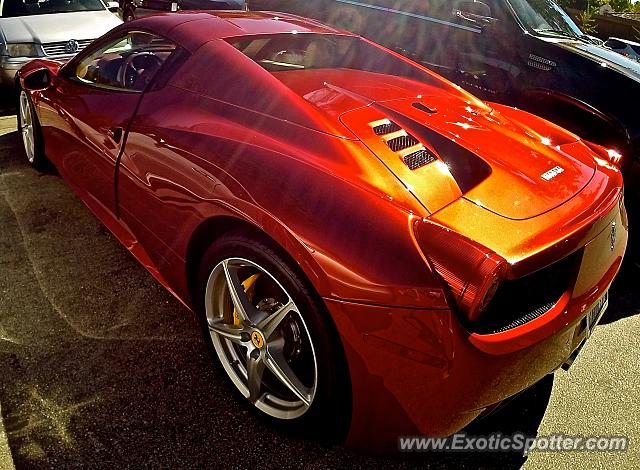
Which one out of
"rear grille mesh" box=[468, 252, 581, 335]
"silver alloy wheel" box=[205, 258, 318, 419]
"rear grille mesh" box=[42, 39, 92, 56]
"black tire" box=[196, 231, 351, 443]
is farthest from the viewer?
"rear grille mesh" box=[42, 39, 92, 56]

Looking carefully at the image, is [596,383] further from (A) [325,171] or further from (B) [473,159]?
(A) [325,171]

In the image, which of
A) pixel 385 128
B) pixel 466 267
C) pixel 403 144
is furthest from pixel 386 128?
pixel 466 267

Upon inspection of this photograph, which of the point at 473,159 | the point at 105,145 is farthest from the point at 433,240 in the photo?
the point at 105,145

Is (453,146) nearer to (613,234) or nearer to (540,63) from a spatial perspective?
(613,234)

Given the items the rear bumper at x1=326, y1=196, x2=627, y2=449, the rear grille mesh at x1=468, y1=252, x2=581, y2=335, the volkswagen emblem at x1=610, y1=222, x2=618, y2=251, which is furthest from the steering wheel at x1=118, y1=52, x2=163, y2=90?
the volkswagen emblem at x1=610, y1=222, x2=618, y2=251

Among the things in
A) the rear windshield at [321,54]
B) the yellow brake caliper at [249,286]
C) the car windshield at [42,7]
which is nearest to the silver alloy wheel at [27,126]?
the rear windshield at [321,54]

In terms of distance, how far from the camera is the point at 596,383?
2.45 meters

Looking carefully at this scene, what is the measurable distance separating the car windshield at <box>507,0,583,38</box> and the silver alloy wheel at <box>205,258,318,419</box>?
360 centimetres

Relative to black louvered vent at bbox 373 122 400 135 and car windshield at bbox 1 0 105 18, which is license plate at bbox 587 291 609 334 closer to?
black louvered vent at bbox 373 122 400 135

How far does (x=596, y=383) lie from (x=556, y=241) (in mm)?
1201

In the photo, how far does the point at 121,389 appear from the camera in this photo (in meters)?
2.19

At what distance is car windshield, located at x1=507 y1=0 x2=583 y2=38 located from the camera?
4.42 metres

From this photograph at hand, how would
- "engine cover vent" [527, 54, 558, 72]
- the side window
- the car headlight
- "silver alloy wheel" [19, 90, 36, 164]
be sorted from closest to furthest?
the side window, "silver alloy wheel" [19, 90, 36, 164], "engine cover vent" [527, 54, 558, 72], the car headlight

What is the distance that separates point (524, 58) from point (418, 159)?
9.55ft
